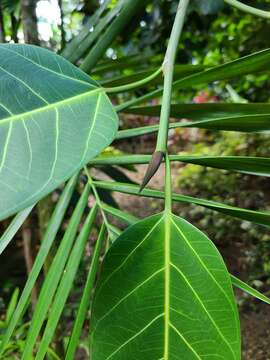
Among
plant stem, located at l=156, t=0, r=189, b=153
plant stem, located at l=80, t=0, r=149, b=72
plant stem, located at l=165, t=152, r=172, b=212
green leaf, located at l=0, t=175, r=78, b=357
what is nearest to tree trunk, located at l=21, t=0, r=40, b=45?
plant stem, located at l=80, t=0, r=149, b=72

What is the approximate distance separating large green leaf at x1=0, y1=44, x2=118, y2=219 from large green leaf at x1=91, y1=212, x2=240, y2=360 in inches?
3.7

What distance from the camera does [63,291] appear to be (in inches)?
22.6

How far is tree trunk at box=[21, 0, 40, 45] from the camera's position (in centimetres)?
105

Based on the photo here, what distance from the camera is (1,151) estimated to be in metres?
0.30

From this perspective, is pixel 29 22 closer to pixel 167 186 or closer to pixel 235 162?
pixel 235 162

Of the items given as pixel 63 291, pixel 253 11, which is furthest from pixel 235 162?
pixel 63 291

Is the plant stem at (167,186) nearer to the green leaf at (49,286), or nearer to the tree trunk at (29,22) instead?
the green leaf at (49,286)

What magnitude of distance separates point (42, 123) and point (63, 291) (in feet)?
0.98

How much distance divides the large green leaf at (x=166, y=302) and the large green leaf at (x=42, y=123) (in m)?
0.09

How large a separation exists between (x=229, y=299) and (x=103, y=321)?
0.33 feet

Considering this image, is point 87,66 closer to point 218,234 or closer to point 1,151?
point 1,151

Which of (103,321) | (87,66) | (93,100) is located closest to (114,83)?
(87,66)

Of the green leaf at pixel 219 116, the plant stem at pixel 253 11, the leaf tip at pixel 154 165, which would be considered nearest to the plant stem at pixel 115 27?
the green leaf at pixel 219 116

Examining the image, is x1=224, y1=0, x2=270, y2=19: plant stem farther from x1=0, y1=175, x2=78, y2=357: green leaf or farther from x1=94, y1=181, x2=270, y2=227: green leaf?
x1=0, y1=175, x2=78, y2=357: green leaf
